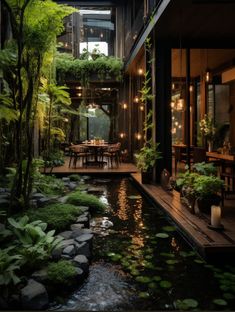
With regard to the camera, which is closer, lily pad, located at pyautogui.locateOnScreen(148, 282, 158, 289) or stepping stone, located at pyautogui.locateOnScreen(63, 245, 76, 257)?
lily pad, located at pyautogui.locateOnScreen(148, 282, 158, 289)

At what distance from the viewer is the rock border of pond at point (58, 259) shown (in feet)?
10.0

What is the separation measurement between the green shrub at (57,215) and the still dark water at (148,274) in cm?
42

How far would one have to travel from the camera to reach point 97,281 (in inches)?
145

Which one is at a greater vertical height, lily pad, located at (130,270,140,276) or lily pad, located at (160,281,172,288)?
lily pad, located at (130,270,140,276)

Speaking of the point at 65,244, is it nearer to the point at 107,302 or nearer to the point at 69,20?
the point at 107,302

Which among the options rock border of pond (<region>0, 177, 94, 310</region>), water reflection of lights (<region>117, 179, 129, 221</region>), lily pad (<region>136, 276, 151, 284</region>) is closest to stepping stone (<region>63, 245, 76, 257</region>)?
rock border of pond (<region>0, 177, 94, 310</region>)

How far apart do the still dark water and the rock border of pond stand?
0.15 meters

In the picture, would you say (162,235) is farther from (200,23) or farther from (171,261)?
(200,23)

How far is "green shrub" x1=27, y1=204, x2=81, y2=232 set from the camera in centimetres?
504

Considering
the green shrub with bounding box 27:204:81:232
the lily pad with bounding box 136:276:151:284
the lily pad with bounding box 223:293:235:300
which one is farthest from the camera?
the green shrub with bounding box 27:204:81:232

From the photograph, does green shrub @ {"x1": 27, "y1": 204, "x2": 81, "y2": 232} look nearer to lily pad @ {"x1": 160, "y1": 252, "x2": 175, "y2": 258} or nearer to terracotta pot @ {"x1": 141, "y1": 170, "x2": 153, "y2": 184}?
lily pad @ {"x1": 160, "y1": 252, "x2": 175, "y2": 258}

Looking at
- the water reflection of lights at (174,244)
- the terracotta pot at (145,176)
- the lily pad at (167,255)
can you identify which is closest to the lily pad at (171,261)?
the lily pad at (167,255)

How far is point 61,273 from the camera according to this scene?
3.47 metres

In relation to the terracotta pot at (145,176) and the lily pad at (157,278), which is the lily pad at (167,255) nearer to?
the lily pad at (157,278)
